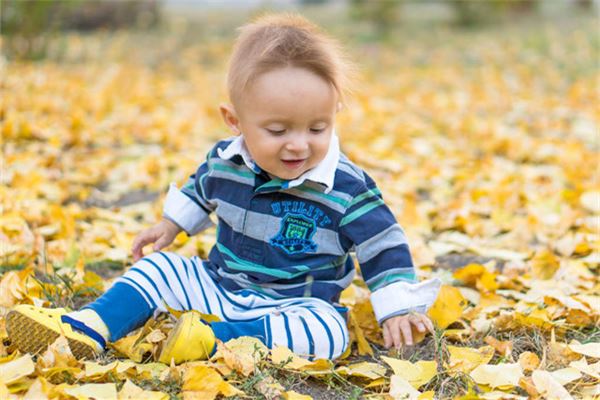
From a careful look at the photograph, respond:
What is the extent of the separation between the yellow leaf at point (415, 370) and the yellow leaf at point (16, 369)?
2.50 feet

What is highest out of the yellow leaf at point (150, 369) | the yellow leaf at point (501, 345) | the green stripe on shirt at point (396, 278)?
the green stripe on shirt at point (396, 278)

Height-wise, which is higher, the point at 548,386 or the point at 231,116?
the point at 231,116

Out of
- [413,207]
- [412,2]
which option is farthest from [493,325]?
[412,2]

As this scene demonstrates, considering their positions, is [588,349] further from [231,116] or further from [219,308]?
[231,116]

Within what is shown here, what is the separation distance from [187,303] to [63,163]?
1.89 meters

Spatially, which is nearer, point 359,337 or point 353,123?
point 359,337

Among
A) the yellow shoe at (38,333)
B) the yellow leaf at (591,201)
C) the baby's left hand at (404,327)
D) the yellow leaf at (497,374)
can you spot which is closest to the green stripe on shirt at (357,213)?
the baby's left hand at (404,327)

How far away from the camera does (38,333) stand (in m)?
1.70

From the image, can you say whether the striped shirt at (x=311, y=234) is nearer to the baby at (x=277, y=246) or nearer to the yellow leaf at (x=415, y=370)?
the baby at (x=277, y=246)

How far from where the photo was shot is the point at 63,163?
3643 mm

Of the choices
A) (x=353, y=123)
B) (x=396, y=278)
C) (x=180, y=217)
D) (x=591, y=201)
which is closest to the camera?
(x=396, y=278)

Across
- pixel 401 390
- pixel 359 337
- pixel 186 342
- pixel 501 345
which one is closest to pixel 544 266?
pixel 501 345

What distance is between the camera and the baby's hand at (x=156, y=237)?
7.21ft

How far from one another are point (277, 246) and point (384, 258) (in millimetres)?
277
